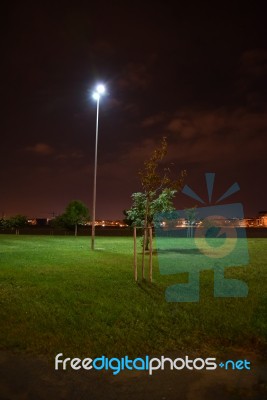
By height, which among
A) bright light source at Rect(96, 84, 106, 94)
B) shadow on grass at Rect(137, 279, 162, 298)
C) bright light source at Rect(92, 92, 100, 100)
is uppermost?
bright light source at Rect(96, 84, 106, 94)

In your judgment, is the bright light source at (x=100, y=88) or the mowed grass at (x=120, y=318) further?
the bright light source at (x=100, y=88)

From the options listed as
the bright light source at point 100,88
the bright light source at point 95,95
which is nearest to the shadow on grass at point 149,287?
the bright light source at point 100,88

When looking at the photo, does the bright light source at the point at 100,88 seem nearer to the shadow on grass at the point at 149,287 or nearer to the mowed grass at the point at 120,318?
the mowed grass at the point at 120,318

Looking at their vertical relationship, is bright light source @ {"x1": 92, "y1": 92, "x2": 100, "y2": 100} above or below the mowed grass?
above

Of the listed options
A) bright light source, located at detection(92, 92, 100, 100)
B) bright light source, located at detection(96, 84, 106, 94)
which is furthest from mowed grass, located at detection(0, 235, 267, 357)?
bright light source, located at detection(92, 92, 100, 100)

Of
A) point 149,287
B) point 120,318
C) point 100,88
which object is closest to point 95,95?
point 100,88

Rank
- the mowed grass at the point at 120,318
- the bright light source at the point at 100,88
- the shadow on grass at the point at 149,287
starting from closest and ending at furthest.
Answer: the mowed grass at the point at 120,318 < the shadow on grass at the point at 149,287 < the bright light source at the point at 100,88

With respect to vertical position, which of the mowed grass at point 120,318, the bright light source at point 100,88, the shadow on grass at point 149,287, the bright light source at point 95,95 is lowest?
the mowed grass at point 120,318

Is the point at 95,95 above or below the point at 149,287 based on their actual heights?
above

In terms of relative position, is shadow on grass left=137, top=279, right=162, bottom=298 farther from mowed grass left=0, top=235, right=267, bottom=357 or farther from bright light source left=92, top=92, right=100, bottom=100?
bright light source left=92, top=92, right=100, bottom=100

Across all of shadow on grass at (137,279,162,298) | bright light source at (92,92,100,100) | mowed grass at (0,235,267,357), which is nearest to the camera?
mowed grass at (0,235,267,357)

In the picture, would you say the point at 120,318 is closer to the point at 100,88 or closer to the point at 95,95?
the point at 100,88

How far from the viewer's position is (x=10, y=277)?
12.6 m

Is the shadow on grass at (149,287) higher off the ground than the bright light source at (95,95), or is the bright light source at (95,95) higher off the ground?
the bright light source at (95,95)
